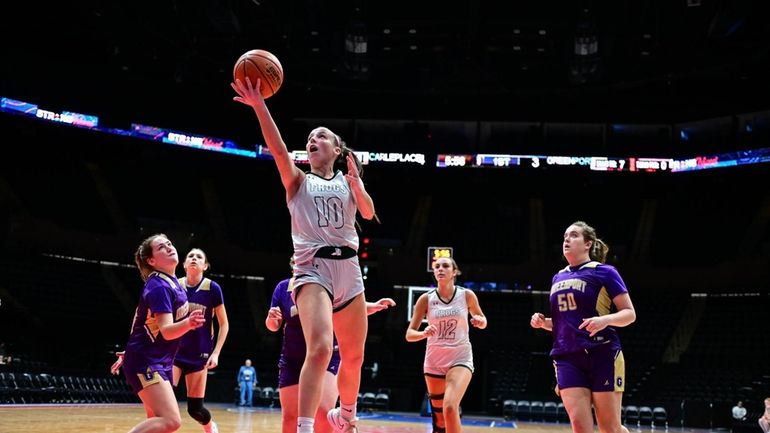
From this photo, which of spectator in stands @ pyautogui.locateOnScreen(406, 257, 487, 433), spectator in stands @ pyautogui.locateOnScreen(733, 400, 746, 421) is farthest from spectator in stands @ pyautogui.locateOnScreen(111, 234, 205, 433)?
spectator in stands @ pyautogui.locateOnScreen(733, 400, 746, 421)

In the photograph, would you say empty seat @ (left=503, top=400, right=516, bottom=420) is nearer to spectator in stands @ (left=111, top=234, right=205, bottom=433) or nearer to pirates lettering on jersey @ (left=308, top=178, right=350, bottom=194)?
spectator in stands @ (left=111, top=234, right=205, bottom=433)

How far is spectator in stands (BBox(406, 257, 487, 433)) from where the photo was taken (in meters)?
7.96

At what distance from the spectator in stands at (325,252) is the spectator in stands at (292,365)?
0.87 metres

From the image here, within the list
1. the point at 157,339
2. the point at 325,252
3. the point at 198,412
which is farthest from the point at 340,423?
the point at 198,412

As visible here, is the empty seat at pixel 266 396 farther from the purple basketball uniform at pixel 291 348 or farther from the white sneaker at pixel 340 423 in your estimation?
the white sneaker at pixel 340 423

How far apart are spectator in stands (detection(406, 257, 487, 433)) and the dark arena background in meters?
13.8

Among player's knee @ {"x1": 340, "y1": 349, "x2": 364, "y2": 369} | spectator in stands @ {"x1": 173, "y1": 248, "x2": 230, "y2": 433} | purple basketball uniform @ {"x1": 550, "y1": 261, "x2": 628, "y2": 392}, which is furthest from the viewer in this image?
spectator in stands @ {"x1": 173, "y1": 248, "x2": 230, "y2": 433}

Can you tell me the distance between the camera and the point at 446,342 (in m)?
8.20

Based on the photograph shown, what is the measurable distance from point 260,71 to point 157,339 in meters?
2.02

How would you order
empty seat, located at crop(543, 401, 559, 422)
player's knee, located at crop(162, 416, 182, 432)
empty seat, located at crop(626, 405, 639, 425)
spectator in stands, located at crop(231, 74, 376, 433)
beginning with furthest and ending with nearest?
empty seat, located at crop(543, 401, 559, 422), empty seat, located at crop(626, 405, 639, 425), player's knee, located at crop(162, 416, 182, 432), spectator in stands, located at crop(231, 74, 376, 433)

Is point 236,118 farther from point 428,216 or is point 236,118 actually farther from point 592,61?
point 592,61

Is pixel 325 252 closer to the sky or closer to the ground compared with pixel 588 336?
closer to the sky

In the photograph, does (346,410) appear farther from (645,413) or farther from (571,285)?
(645,413)

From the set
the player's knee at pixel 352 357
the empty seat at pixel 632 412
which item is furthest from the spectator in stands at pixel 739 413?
the player's knee at pixel 352 357
